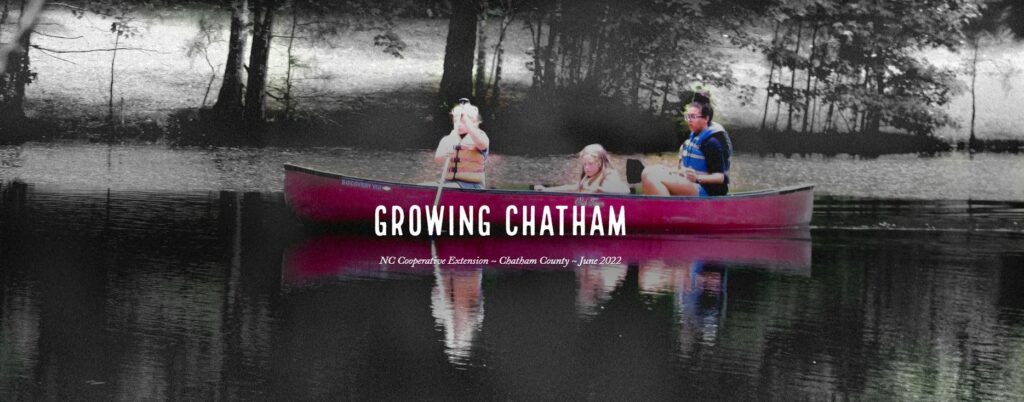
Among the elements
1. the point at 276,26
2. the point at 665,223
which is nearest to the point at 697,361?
the point at 665,223

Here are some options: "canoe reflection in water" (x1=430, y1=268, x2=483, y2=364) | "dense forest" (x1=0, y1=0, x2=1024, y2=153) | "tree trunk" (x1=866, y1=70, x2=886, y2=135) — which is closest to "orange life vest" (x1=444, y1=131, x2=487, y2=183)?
"canoe reflection in water" (x1=430, y1=268, x2=483, y2=364)

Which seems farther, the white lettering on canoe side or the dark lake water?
the white lettering on canoe side

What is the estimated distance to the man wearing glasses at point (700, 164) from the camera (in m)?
9.32

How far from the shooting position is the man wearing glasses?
9.32 meters

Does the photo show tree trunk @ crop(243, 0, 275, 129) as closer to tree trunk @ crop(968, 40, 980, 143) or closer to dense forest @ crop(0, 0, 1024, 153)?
dense forest @ crop(0, 0, 1024, 153)

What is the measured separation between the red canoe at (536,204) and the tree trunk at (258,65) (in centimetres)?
455

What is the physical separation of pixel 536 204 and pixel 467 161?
0.58m

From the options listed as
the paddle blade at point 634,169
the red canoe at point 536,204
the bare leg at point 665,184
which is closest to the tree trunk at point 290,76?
the paddle blade at point 634,169

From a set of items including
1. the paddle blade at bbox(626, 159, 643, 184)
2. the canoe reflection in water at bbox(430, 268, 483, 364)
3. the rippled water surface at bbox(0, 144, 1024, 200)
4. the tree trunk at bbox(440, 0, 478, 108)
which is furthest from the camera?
the tree trunk at bbox(440, 0, 478, 108)

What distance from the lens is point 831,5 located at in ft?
49.7

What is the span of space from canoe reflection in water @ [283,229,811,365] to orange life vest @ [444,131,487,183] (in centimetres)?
45

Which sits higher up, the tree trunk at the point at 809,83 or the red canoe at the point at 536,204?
the tree trunk at the point at 809,83

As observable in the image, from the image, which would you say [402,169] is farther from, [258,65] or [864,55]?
[864,55]

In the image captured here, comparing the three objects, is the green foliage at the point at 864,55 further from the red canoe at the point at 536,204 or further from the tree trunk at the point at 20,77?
the tree trunk at the point at 20,77
